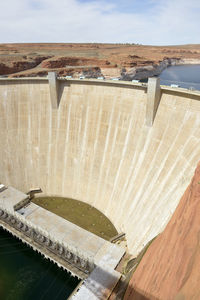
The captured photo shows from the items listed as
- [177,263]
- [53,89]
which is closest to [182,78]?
[53,89]

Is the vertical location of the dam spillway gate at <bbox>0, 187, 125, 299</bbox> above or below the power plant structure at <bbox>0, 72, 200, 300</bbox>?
below

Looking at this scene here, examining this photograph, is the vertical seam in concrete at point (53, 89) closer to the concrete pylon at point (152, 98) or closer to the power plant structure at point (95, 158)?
the power plant structure at point (95, 158)

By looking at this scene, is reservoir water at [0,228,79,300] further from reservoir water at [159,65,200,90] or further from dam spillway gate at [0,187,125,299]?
reservoir water at [159,65,200,90]

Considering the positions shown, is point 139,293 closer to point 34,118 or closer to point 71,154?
point 71,154

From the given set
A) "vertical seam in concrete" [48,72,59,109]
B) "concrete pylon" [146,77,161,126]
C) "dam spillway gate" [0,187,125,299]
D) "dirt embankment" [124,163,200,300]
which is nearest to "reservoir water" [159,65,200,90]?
"concrete pylon" [146,77,161,126]

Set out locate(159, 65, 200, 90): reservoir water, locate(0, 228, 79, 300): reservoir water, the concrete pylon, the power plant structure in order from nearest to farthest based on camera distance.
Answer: the power plant structure, locate(0, 228, 79, 300): reservoir water, the concrete pylon, locate(159, 65, 200, 90): reservoir water

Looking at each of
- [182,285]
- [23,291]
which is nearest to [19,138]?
[23,291]

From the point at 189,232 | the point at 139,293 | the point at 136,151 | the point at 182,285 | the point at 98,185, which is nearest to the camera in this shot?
the point at 182,285
